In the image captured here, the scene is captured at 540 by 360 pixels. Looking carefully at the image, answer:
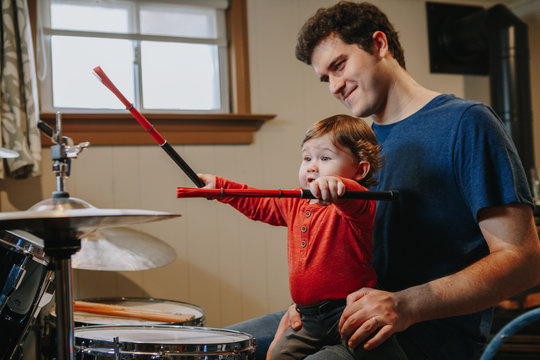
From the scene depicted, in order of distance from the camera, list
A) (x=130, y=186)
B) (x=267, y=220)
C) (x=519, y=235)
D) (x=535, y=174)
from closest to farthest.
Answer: (x=519, y=235)
(x=267, y=220)
(x=130, y=186)
(x=535, y=174)

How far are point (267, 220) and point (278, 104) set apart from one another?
149 cm

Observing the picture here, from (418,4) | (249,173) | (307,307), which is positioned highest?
(418,4)

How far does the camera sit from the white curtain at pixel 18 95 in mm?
2131

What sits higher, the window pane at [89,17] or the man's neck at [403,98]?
the window pane at [89,17]

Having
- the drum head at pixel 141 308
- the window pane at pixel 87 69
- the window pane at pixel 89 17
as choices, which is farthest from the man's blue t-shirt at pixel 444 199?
the window pane at pixel 89 17

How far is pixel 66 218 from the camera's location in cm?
77

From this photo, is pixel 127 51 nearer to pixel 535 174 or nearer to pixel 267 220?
pixel 267 220

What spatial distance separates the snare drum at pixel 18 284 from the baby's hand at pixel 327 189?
594 mm

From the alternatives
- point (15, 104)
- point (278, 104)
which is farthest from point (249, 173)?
point (15, 104)

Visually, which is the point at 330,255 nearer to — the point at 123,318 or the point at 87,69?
the point at 123,318

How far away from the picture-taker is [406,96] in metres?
1.38

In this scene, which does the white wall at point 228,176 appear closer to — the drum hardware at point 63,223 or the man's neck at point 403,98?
the man's neck at point 403,98

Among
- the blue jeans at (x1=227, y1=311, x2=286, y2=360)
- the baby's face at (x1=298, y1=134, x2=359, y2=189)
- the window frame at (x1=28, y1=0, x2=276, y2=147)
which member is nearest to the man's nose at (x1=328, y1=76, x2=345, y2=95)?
the baby's face at (x1=298, y1=134, x2=359, y2=189)

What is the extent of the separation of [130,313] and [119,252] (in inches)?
10.8
